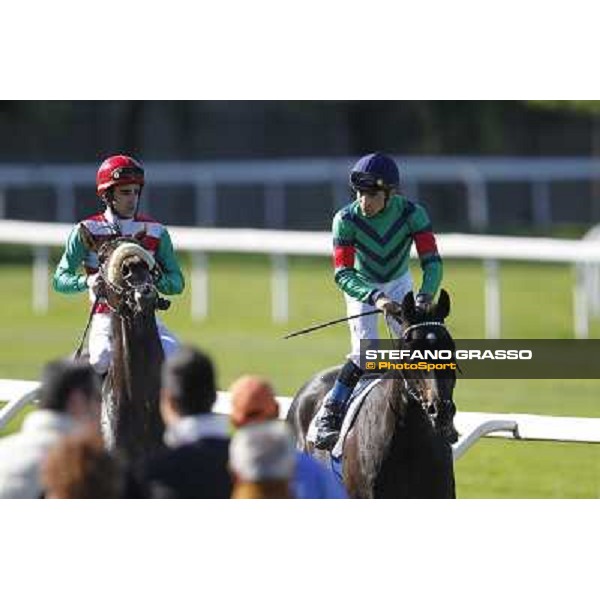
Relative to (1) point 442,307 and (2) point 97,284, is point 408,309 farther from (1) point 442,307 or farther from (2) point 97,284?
(2) point 97,284

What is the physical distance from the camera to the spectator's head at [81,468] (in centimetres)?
488

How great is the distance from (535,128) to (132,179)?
17876mm

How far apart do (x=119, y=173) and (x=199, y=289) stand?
9455 millimetres

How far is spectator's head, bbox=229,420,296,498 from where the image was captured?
519cm

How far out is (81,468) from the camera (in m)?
4.89

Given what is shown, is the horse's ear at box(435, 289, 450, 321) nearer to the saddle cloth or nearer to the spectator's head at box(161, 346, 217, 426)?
the saddle cloth

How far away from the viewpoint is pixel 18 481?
221 inches

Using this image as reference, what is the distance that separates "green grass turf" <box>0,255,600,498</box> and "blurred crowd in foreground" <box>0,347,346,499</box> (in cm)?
324

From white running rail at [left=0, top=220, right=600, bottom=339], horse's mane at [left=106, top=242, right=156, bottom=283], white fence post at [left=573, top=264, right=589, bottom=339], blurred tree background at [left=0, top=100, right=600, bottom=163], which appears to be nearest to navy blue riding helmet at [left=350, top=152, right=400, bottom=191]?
horse's mane at [left=106, top=242, right=156, bottom=283]

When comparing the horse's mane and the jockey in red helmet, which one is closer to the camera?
the horse's mane

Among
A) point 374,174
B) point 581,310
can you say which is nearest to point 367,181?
point 374,174

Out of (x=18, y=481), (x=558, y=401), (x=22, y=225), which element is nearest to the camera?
(x=18, y=481)
